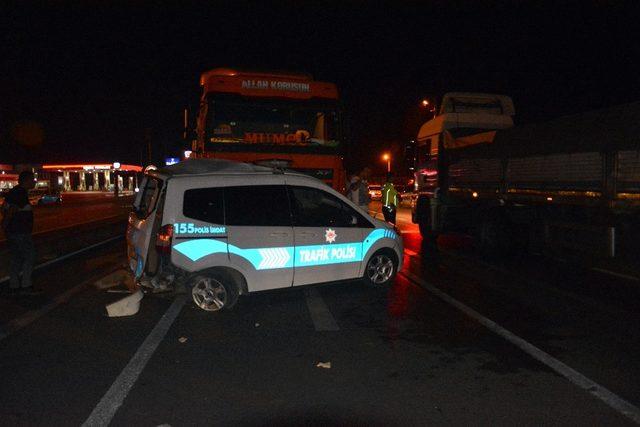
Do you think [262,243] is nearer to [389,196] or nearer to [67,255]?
[67,255]

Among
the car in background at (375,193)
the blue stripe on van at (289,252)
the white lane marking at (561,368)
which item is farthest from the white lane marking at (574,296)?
the car in background at (375,193)

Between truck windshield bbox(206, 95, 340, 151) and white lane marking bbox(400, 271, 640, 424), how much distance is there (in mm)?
5271

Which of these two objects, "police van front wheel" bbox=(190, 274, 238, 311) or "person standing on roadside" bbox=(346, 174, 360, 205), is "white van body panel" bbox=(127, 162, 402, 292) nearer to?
"police van front wheel" bbox=(190, 274, 238, 311)

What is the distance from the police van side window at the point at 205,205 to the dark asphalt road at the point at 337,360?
3.97 feet

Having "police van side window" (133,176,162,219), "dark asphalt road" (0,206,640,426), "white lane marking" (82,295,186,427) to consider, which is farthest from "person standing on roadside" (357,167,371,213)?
"white lane marking" (82,295,186,427)

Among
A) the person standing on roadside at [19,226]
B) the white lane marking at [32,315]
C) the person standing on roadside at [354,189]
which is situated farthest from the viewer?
the person standing on roadside at [354,189]

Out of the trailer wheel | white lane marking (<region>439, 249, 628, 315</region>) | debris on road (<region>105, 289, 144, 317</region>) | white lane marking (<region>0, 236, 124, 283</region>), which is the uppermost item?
the trailer wheel

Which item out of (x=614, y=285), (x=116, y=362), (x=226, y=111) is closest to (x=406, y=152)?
(x=226, y=111)

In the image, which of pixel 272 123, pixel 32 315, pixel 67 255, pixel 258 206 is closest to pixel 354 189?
pixel 272 123

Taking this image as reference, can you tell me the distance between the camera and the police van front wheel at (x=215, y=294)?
23.2 ft

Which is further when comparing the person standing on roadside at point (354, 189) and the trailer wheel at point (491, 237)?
the person standing on roadside at point (354, 189)

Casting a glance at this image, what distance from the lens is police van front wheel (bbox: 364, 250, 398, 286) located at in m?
8.43

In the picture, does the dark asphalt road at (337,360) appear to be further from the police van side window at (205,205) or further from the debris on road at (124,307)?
the police van side window at (205,205)

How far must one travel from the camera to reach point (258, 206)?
7309 mm
